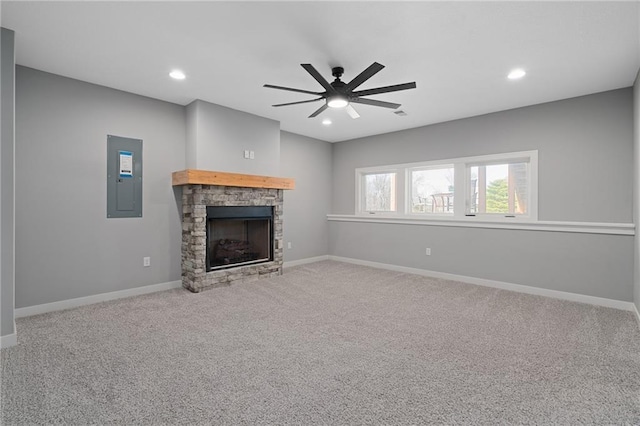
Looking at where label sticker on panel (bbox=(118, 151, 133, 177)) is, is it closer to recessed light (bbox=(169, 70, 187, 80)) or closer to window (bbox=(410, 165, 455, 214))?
recessed light (bbox=(169, 70, 187, 80))

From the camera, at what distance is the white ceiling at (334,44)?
87.1 inches

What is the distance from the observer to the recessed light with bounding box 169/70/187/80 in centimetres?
328

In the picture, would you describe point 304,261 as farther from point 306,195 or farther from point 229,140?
point 229,140

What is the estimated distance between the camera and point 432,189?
5352 mm

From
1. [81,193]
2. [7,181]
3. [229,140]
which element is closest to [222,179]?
[229,140]

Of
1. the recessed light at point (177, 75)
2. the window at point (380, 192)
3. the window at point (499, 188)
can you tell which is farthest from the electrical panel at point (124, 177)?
the window at point (499, 188)

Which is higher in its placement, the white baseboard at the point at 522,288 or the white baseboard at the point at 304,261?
the white baseboard at the point at 304,261

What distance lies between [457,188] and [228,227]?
367 centimetres

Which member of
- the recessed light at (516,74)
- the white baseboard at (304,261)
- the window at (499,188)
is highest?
the recessed light at (516,74)

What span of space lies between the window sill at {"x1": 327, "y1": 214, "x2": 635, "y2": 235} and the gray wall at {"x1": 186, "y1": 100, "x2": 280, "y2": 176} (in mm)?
2254

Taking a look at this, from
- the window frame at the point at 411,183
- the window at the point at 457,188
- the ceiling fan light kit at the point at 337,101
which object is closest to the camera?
the ceiling fan light kit at the point at 337,101

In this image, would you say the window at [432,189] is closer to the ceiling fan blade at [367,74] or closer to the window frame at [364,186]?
the window frame at [364,186]

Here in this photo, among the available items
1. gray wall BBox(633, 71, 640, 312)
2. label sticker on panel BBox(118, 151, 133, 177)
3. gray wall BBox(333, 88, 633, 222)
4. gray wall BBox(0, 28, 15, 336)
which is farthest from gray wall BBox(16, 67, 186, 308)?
gray wall BBox(633, 71, 640, 312)

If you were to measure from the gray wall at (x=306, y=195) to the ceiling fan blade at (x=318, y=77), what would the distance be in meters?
2.93
